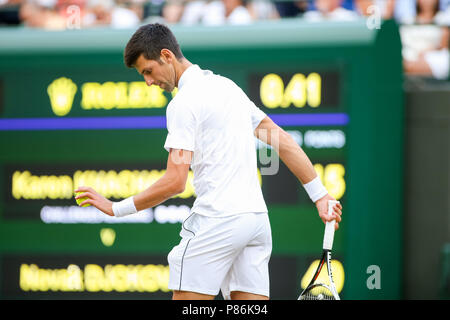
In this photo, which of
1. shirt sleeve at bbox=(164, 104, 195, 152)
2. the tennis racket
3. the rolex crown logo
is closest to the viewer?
shirt sleeve at bbox=(164, 104, 195, 152)

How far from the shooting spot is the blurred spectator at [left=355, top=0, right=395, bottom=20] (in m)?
7.20

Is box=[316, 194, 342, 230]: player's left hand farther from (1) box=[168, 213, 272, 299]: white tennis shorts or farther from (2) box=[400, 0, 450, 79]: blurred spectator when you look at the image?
(2) box=[400, 0, 450, 79]: blurred spectator

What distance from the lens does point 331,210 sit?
3260 mm

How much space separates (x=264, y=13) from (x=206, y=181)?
4.36 metres

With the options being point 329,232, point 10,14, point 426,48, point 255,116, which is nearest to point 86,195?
point 255,116

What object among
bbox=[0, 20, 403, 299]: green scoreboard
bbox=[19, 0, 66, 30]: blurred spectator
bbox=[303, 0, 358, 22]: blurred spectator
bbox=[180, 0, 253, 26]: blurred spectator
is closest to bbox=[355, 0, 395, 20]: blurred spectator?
bbox=[303, 0, 358, 22]: blurred spectator

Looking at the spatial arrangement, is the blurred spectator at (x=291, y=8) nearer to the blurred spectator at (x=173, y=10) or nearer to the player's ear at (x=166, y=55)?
→ the blurred spectator at (x=173, y=10)

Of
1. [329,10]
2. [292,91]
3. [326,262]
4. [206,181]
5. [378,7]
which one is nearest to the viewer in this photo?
[206,181]

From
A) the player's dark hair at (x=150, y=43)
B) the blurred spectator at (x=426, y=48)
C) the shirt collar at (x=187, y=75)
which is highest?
the blurred spectator at (x=426, y=48)

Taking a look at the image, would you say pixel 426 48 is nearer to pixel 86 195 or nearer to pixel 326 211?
pixel 326 211

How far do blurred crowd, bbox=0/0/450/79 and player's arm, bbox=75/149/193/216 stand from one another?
404 centimetres

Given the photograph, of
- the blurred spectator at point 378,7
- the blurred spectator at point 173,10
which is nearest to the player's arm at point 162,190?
the blurred spectator at point 173,10

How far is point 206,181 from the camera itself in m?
3.01

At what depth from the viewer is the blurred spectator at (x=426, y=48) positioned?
702 cm
